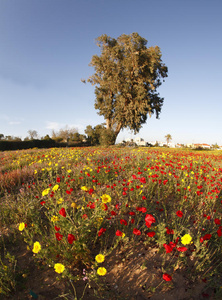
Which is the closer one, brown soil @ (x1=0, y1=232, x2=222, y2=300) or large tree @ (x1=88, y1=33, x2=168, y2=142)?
brown soil @ (x1=0, y1=232, x2=222, y2=300)

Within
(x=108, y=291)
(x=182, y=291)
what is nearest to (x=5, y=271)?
(x=108, y=291)

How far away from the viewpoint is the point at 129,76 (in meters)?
22.3

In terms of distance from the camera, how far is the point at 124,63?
22.2 meters

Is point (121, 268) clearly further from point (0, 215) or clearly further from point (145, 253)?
point (0, 215)

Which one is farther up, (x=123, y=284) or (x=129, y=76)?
(x=129, y=76)

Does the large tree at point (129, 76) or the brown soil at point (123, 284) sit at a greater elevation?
the large tree at point (129, 76)

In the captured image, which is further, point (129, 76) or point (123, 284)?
point (129, 76)

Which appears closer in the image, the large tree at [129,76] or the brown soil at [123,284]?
the brown soil at [123,284]

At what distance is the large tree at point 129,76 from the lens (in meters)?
21.0

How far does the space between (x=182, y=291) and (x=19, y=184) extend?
16.0 feet

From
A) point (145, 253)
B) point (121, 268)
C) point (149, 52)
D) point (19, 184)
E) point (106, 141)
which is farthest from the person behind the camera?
point (106, 141)

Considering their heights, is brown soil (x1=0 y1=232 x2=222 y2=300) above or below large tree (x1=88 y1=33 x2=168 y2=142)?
below

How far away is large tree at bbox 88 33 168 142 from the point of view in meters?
21.0

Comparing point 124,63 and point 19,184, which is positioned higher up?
point 124,63
